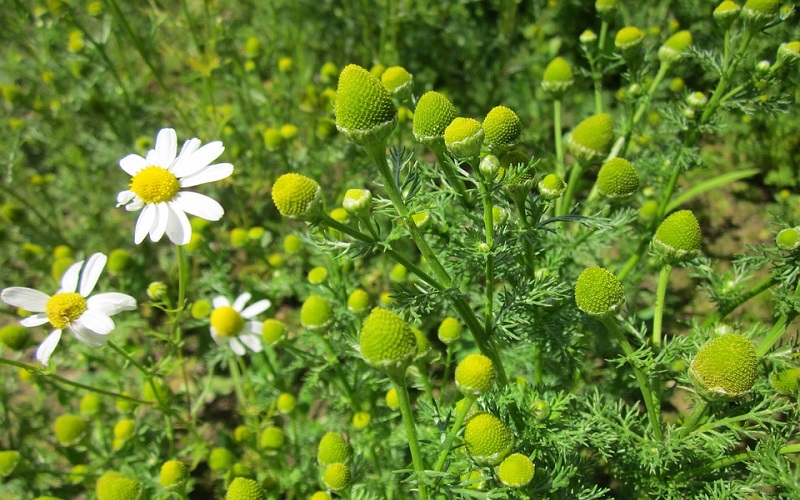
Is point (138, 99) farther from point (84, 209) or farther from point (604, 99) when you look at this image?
point (604, 99)

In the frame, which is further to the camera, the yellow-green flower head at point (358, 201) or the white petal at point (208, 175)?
the white petal at point (208, 175)

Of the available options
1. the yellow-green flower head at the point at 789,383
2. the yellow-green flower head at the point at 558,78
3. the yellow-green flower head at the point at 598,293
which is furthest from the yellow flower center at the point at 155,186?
the yellow-green flower head at the point at 789,383

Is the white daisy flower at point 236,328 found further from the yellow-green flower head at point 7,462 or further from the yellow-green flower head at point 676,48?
the yellow-green flower head at point 676,48

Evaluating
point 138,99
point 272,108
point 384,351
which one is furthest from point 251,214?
point 384,351

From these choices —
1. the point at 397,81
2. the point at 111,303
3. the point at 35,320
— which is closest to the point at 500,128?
the point at 397,81

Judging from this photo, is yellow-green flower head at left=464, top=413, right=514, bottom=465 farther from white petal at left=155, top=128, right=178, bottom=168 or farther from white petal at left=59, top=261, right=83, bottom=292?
white petal at left=59, top=261, right=83, bottom=292
